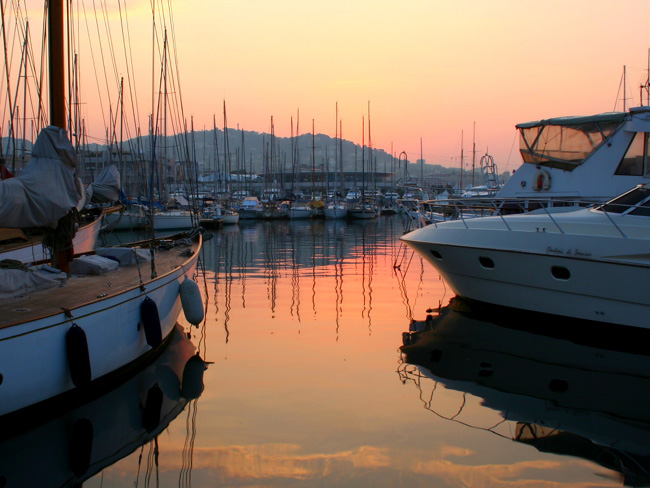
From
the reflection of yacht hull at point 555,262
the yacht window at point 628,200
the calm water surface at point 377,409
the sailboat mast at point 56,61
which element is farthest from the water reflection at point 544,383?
the sailboat mast at point 56,61

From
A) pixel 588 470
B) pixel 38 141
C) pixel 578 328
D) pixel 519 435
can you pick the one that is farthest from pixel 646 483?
pixel 38 141

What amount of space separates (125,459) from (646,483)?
5.24 m

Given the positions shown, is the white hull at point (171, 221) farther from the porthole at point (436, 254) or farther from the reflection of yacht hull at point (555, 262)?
the reflection of yacht hull at point (555, 262)

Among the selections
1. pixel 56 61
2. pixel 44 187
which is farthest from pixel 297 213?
pixel 44 187

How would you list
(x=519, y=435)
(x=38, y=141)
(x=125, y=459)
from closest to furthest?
(x=125, y=459), (x=519, y=435), (x=38, y=141)

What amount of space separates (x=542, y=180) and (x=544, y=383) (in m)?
8.66

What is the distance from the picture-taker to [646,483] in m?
5.86

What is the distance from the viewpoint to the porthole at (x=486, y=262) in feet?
40.9

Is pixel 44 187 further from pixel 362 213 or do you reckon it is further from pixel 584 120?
pixel 362 213

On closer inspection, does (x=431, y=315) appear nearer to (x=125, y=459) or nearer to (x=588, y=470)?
(x=588, y=470)

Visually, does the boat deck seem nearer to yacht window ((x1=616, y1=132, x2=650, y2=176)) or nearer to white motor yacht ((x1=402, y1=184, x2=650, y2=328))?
white motor yacht ((x1=402, y1=184, x2=650, y2=328))

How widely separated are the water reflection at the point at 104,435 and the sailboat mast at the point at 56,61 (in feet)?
15.5

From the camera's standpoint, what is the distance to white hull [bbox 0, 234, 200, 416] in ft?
21.7

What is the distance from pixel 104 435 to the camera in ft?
23.1
